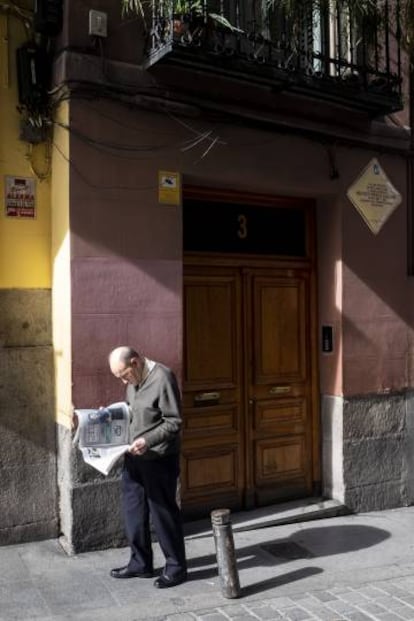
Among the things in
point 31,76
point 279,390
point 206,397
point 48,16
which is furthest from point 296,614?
point 48,16

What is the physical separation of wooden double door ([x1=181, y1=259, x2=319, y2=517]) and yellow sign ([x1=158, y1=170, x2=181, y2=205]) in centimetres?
68

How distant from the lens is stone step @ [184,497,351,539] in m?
6.04

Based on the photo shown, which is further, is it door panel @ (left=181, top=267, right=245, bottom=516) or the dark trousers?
door panel @ (left=181, top=267, right=245, bottom=516)

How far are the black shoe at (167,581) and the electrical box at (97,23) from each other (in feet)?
13.3

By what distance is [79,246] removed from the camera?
5.37 meters

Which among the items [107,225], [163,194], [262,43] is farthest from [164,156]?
[262,43]

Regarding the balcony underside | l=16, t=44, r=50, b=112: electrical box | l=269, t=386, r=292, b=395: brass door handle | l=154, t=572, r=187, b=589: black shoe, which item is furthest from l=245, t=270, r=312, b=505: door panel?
l=16, t=44, r=50, b=112: electrical box

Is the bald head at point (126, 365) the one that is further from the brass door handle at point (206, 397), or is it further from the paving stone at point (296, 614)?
the paving stone at point (296, 614)

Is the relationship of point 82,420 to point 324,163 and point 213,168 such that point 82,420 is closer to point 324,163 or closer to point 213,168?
point 213,168

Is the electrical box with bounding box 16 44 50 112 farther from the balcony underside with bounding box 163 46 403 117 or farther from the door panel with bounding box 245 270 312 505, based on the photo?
the door panel with bounding box 245 270 312 505

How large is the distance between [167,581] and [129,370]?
1460 mm

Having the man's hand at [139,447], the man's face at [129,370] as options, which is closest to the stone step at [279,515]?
the man's hand at [139,447]

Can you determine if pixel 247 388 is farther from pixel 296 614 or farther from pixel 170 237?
pixel 296 614

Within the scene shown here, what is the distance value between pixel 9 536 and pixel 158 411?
179 cm
